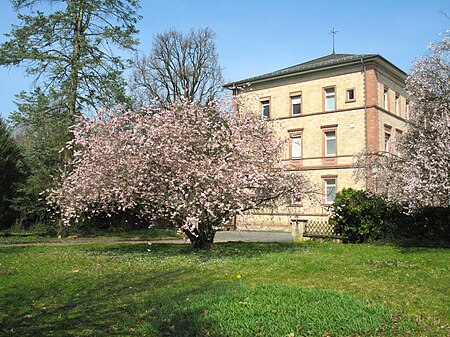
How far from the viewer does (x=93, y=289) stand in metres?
7.86

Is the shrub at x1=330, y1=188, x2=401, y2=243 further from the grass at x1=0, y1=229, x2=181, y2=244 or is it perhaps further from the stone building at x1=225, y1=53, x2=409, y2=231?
the stone building at x1=225, y1=53, x2=409, y2=231

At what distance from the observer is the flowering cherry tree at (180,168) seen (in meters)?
12.2

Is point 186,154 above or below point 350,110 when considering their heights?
below

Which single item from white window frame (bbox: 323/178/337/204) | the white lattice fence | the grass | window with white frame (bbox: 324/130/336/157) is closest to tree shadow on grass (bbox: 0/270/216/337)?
the white lattice fence

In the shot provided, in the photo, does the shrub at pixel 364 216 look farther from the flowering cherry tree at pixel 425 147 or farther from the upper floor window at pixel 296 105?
the upper floor window at pixel 296 105

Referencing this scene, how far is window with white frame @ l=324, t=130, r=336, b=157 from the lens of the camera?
110 ft

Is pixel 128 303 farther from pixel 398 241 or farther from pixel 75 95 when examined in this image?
pixel 75 95

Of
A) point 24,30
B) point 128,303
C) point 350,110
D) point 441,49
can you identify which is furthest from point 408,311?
point 350,110

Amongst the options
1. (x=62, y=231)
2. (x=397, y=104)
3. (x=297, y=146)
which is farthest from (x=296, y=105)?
(x=62, y=231)

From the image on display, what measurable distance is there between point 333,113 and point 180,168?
936 inches

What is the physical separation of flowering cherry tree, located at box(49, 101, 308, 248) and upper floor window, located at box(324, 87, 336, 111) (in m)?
21.4

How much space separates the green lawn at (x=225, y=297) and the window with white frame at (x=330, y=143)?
72.8 feet

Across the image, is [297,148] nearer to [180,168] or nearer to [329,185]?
[329,185]

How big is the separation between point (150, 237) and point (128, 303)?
57.5 feet
